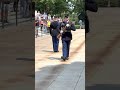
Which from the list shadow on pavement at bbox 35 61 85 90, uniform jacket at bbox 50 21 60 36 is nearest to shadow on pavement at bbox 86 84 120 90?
shadow on pavement at bbox 35 61 85 90

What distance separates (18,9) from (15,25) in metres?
1.28

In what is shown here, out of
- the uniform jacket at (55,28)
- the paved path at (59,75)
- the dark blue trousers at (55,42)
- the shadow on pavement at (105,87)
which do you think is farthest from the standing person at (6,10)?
the dark blue trousers at (55,42)

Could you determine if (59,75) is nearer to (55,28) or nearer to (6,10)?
(6,10)

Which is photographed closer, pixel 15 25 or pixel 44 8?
pixel 15 25

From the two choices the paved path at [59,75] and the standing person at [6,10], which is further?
the paved path at [59,75]

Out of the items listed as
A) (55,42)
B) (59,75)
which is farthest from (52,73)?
(55,42)

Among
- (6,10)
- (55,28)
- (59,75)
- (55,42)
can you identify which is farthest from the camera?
(55,42)

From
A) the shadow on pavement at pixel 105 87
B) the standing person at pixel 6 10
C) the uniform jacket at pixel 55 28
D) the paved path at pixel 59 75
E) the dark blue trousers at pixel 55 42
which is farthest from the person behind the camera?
the dark blue trousers at pixel 55 42

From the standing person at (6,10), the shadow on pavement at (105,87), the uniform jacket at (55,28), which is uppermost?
the standing person at (6,10)

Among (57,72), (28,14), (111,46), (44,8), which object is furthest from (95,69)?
(44,8)

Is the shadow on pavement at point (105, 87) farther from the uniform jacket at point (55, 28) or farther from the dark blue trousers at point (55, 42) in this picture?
the dark blue trousers at point (55, 42)

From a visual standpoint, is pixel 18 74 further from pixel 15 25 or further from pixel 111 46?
pixel 111 46

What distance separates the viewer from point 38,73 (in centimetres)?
1125

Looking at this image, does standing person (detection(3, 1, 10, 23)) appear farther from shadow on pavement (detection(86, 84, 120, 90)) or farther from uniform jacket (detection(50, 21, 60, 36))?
uniform jacket (detection(50, 21, 60, 36))
